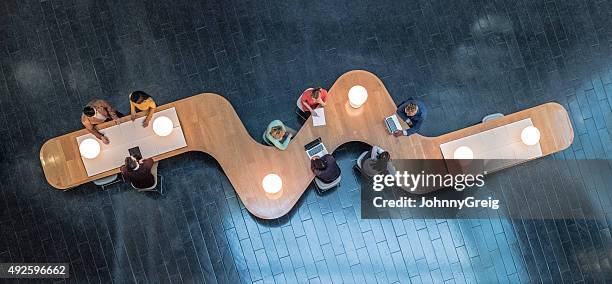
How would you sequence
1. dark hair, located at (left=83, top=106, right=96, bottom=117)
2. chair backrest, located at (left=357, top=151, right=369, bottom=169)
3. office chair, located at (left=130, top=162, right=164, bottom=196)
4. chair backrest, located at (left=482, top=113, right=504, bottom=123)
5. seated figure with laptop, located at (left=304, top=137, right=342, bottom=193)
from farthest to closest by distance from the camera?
chair backrest, located at (left=482, top=113, right=504, bottom=123)
chair backrest, located at (left=357, top=151, right=369, bottom=169)
office chair, located at (left=130, top=162, right=164, bottom=196)
seated figure with laptop, located at (left=304, top=137, right=342, bottom=193)
dark hair, located at (left=83, top=106, right=96, bottom=117)

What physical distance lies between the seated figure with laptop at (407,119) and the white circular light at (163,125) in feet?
8.14

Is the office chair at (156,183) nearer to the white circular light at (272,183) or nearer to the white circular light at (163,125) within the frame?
the white circular light at (163,125)

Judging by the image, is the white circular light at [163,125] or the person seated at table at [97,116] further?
the white circular light at [163,125]

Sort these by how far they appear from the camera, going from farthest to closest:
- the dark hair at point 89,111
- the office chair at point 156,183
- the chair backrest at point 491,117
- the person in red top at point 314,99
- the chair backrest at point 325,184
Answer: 1. the chair backrest at point 491,117
2. the chair backrest at point 325,184
3. the office chair at point 156,183
4. the person in red top at point 314,99
5. the dark hair at point 89,111

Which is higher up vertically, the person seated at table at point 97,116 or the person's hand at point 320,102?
the person seated at table at point 97,116

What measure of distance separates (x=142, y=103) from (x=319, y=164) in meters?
2.06

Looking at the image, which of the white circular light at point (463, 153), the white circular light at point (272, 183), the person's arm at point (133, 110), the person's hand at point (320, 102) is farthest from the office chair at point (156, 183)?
the white circular light at point (463, 153)

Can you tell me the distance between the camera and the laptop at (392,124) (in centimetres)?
663

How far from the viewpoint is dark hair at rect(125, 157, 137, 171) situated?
6.25 meters

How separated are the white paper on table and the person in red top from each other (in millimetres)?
50

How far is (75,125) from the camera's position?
7.31 m

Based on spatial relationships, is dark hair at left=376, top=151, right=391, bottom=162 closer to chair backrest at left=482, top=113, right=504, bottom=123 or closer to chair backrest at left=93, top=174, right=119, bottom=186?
chair backrest at left=482, top=113, right=504, bottom=123

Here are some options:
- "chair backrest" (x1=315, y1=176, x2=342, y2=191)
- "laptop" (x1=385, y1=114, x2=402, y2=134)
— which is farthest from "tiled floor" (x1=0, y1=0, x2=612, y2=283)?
"laptop" (x1=385, y1=114, x2=402, y2=134)

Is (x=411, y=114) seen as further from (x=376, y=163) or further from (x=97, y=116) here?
(x=97, y=116)
